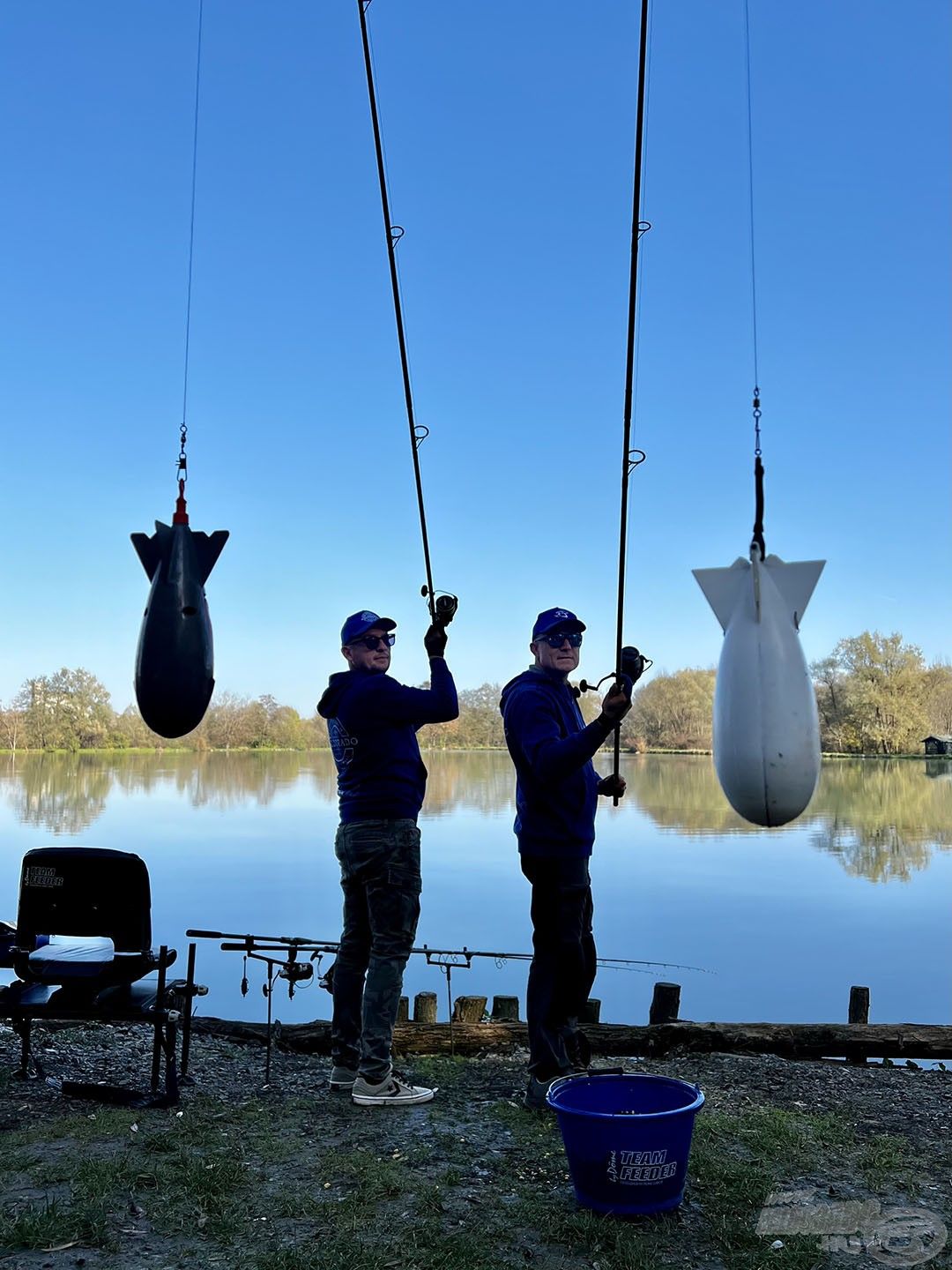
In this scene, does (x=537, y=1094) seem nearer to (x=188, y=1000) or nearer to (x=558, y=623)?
(x=188, y=1000)

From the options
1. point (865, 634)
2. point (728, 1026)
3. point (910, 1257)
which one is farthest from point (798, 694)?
point (865, 634)

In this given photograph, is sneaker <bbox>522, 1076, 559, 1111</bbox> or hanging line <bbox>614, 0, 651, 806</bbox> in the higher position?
hanging line <bbox>614, 0, 651, 806</bbox>

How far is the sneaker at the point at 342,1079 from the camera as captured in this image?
4645 mm

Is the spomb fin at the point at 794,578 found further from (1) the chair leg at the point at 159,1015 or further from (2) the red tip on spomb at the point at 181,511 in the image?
(1) the chair leg at the point at 159,1015

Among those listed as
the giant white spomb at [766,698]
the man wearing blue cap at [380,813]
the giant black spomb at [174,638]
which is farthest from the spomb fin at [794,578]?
the giant black spomb at [174,638]

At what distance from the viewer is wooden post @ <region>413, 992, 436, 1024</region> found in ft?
20.9

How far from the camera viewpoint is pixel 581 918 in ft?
13.9

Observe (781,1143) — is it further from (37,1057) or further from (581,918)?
(37,1057)

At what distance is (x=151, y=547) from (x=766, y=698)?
80.7 inches

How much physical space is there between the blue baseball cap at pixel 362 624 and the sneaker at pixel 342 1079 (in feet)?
6.39

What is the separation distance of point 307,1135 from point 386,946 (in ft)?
2.53

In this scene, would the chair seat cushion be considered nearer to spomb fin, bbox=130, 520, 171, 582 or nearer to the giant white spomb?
spomb fin, bbox=130, 520, 171, 582

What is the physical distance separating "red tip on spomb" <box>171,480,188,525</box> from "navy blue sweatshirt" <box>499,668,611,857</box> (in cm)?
152

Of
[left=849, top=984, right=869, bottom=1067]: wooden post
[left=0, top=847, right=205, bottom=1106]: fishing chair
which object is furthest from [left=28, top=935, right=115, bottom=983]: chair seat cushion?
[left=849, top=984, right=869, bottom=1067]: wooden post
